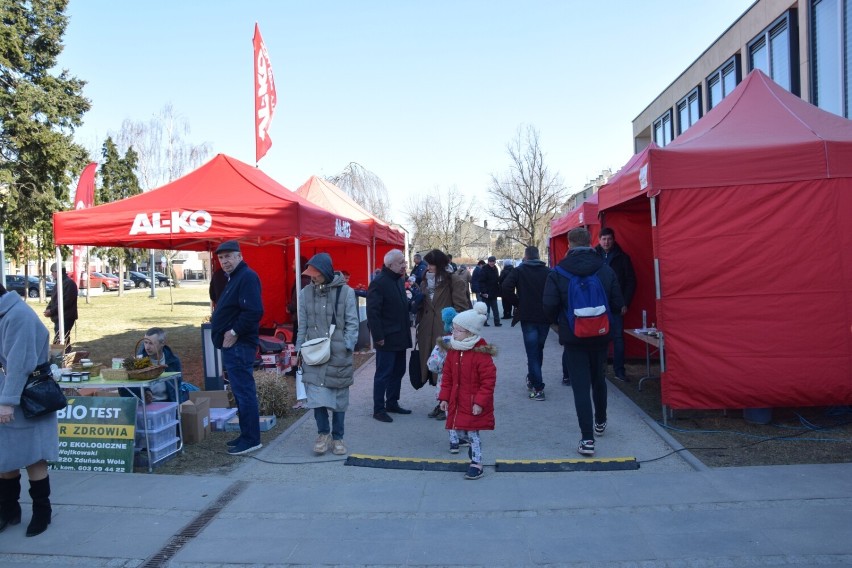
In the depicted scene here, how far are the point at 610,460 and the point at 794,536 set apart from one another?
5.27ft

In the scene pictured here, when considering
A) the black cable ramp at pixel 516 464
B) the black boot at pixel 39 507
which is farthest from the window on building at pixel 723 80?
the black boot at pixel 39 507

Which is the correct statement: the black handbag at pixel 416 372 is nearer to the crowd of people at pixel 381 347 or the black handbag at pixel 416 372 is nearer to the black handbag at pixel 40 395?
the crowd of people at pixel 381 347

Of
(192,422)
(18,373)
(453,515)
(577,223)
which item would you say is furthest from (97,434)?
(577,223)

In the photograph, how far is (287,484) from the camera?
5.14 metres

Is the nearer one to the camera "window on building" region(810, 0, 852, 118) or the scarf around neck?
the scarf around neck

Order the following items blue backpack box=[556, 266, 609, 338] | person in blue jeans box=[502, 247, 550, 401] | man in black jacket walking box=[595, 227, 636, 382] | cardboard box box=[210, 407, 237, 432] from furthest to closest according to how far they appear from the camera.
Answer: man in black jacket walking box=[595, 227, 636, 382]
person in blue jeans box=[502, 247, 550, 401]
cardboard box box=[210, 407, 237, 432]
blue backpack box=[556, 266, 609, 338]

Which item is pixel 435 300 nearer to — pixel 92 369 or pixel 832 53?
pixel 92 369

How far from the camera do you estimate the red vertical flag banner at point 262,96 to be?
10.8m

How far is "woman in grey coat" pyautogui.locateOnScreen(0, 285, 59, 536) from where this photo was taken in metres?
3.97

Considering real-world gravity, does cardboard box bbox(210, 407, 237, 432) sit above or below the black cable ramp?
above

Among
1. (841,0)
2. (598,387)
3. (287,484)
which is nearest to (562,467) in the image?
(598,387)

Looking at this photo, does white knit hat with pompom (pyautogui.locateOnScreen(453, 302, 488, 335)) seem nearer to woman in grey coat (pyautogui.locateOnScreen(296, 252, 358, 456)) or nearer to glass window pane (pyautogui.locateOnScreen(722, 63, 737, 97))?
woman in grey coat (pyautogui.locateOnScreen(296, 252, 358, 456))

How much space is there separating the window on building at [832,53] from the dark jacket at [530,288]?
6798 millimetres

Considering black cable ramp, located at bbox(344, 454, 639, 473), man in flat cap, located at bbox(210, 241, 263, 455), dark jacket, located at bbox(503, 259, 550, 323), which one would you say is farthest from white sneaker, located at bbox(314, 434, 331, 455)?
dark jacket, located at bbox(503, 259, 550, 323)
